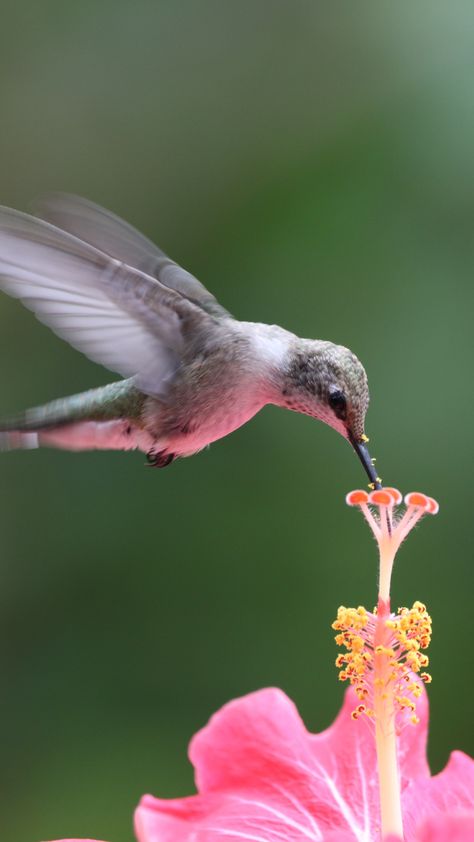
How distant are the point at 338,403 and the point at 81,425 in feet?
1.01

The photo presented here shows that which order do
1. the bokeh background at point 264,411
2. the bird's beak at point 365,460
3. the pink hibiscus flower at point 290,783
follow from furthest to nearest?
the bokeh background at point 264,411, the pink hibiscus flower at point 290,783, the bird's beak at point 365,460

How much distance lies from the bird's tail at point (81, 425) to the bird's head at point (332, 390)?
0.20 m

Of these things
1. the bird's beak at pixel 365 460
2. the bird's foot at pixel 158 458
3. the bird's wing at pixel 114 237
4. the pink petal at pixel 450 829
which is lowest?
the pink petal at pixel 450 829

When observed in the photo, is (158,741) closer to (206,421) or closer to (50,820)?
(50,820)

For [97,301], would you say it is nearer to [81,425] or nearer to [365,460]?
[81,425]

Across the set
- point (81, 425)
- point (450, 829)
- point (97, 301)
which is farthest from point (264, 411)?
point (450, 829)

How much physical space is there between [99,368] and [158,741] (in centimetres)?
64

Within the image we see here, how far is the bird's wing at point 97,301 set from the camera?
84cm

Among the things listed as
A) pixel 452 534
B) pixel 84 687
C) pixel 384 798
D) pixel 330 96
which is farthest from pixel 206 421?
pixel 330 96

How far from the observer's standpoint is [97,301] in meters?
0.92

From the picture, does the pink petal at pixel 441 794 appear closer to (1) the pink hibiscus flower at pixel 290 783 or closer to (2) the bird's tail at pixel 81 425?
(1) the pink hibiscus flower at pixel 290 783

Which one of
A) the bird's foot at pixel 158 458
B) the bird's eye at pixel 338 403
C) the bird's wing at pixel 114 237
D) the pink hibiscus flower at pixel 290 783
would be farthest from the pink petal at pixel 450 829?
the bird's wing at pixel 114 237

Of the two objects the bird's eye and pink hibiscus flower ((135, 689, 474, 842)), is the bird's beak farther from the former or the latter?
pink hibiscus flower ((135, 689, 474, 842))

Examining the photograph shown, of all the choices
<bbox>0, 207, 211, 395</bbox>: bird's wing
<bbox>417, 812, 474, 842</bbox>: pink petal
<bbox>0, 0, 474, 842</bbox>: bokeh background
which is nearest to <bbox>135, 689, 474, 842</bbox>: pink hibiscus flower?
<bbox>417, 812, 474, 842</bbox>: pink petal
